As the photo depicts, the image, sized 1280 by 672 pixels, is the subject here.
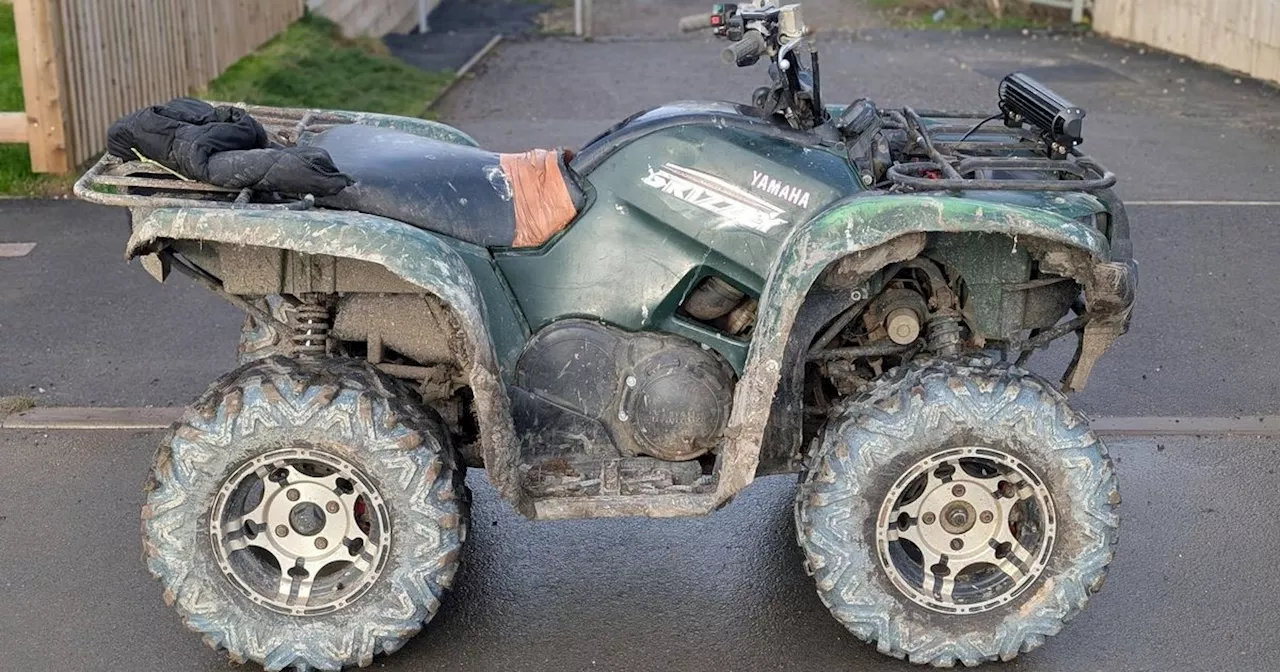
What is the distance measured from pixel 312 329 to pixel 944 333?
2.10 metres

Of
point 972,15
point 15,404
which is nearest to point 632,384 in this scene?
point 15,404

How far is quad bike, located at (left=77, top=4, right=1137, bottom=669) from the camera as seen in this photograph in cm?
444

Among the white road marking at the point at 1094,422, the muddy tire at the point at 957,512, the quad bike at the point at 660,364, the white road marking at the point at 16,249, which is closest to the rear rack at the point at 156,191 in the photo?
the quad bike at the point at 660,364

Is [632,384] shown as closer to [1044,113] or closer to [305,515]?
[305,515]

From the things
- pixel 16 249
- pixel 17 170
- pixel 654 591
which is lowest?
pixel 654 591

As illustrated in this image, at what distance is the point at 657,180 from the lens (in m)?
4.66

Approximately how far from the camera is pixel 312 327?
482cm

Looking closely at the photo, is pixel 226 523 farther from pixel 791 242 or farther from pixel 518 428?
pixel 791 242

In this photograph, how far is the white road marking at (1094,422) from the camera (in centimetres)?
643

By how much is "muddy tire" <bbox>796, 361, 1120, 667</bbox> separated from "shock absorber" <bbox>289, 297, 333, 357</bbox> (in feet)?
5.42

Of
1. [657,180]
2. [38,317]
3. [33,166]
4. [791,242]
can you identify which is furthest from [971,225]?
[33,166]

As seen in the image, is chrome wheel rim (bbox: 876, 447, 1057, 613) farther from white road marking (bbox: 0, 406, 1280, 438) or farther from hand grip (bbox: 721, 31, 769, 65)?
white road marking (bbox: 0, 406, 1280, 438)

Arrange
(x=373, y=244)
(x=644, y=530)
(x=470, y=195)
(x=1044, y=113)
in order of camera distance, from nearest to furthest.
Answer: (x=373, y=244)
(x=470, y=195)
(x=1044, y=113)
(x=644, y=530)

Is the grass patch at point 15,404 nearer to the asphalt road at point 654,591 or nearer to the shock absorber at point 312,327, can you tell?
the asphalt road at point 654,591
